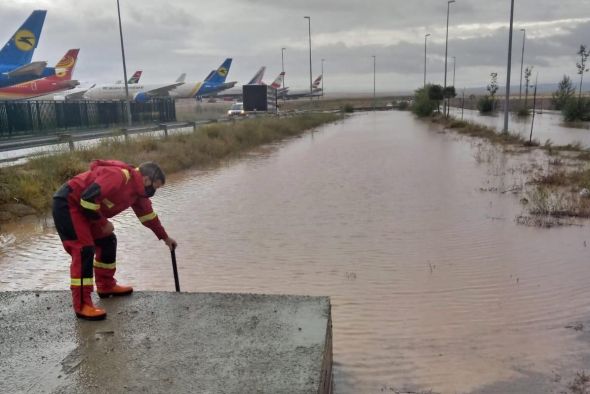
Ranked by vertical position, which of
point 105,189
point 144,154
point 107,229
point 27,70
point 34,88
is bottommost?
point 144,154

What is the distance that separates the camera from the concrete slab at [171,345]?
9.99 ft

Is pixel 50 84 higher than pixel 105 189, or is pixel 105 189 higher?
pixel 50 84

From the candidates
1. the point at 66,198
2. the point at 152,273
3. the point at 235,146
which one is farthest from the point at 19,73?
the point at 66,198

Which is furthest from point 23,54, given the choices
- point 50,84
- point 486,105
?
point 486,105

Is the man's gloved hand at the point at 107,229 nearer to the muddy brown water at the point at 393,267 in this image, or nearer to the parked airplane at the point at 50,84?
the muddy brown water at the point at 393,267

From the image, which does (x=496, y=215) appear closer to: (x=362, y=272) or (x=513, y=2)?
(x=362, y=272)

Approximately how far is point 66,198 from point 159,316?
1.15 m

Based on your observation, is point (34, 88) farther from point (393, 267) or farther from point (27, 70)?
point (393, 267)

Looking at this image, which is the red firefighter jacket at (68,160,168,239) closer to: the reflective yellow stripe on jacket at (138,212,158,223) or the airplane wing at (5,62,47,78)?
the reflective yellow stripe on jacket at (138,212,158,223)

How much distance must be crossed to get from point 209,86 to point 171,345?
68063 mm

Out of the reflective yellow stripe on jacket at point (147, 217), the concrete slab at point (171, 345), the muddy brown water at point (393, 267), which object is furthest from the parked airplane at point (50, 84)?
the concrete slab at point (171, 345)

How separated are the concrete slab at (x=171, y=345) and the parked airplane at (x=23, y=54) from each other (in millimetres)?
30608

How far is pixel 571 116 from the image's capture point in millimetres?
37875

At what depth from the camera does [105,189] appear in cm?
381
